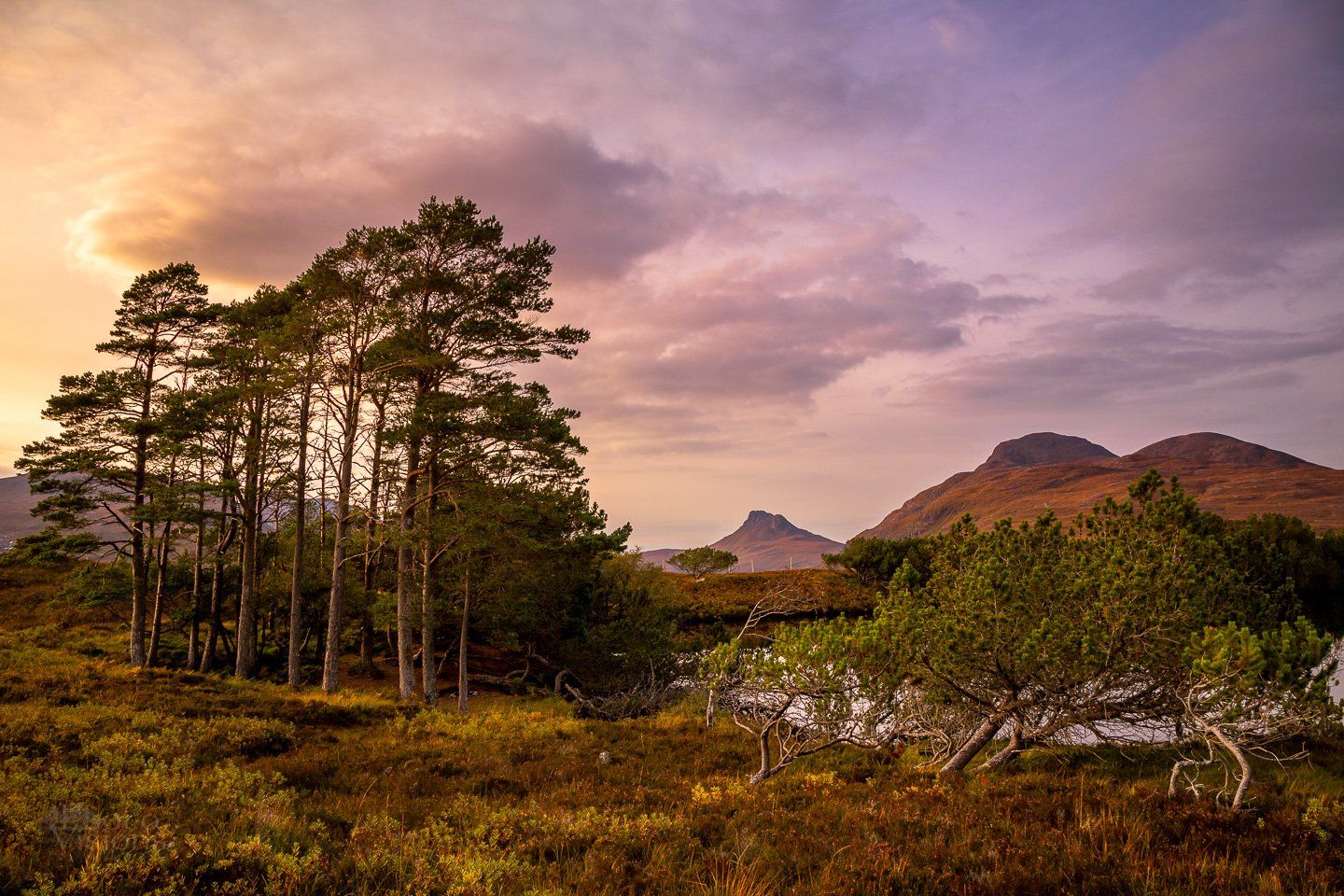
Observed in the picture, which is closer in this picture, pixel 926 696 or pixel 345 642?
pixel 926 696

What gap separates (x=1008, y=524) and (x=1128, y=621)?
2.26 m

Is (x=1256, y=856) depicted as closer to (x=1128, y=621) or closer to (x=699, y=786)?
(x=1128, y=621)

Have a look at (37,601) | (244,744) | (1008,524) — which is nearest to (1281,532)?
(1008,524)

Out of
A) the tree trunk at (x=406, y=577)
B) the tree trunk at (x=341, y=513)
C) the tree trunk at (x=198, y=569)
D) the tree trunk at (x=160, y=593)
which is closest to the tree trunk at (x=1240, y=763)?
the tree trunk at (x=406, y=577)

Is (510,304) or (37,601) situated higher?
(510,304)

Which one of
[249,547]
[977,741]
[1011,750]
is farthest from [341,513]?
[1011,750]

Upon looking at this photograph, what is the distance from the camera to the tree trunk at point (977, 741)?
388 inches

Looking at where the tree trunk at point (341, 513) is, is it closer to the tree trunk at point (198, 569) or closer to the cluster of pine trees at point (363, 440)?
the cluster of pine trees at point (363, 440)

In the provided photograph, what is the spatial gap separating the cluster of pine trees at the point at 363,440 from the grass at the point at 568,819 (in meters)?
6.87

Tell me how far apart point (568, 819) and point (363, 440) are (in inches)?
640

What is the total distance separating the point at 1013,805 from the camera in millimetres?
7887

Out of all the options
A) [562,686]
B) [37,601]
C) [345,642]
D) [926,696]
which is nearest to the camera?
[926,696]

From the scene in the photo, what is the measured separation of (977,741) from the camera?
34.0 ft

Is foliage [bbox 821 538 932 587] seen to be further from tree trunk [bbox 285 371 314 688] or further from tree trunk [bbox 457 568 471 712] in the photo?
tree trunk [bbox 285 371 314 688]
